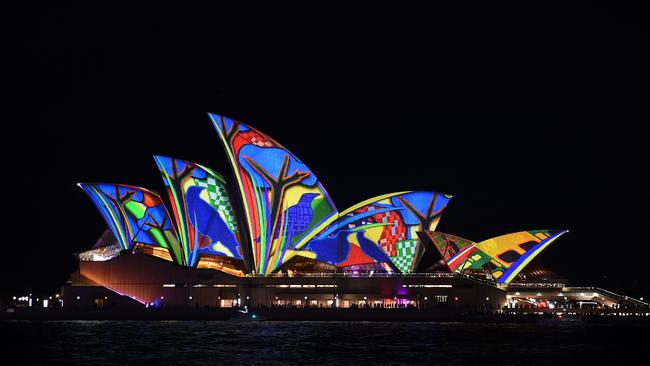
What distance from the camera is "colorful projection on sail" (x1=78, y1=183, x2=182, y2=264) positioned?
243 ft

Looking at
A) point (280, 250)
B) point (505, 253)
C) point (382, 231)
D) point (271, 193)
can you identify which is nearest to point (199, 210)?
point (271, 193)

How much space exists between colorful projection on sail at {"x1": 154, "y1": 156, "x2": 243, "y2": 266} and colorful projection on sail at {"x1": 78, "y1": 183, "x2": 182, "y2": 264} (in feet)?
5.54

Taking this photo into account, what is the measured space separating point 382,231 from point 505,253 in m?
11.1

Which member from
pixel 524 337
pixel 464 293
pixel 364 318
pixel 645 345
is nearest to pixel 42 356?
pixel 524 337

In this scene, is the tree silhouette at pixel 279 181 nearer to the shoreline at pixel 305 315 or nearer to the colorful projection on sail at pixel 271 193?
the colorful projection on sail at pixel 271 193

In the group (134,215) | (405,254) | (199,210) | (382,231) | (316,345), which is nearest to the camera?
(316,345)

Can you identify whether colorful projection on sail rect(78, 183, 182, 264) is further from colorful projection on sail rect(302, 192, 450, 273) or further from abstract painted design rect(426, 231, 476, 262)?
abstract painted design rect(426, 231, 476, 262)

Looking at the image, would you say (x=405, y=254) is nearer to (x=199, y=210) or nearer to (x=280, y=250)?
(x=280, y=250)

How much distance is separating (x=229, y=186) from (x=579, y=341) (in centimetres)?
3525

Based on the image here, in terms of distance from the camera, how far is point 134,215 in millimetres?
74750

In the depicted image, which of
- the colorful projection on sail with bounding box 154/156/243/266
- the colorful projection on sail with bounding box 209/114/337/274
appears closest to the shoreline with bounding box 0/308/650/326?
the colorful projection on sail with bounding box 154/156/243/266

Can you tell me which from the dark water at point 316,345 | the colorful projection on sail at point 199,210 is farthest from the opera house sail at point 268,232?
the dark water at point 316,345

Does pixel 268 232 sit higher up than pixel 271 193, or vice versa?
pixel 271 193

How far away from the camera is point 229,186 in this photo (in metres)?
73.6
